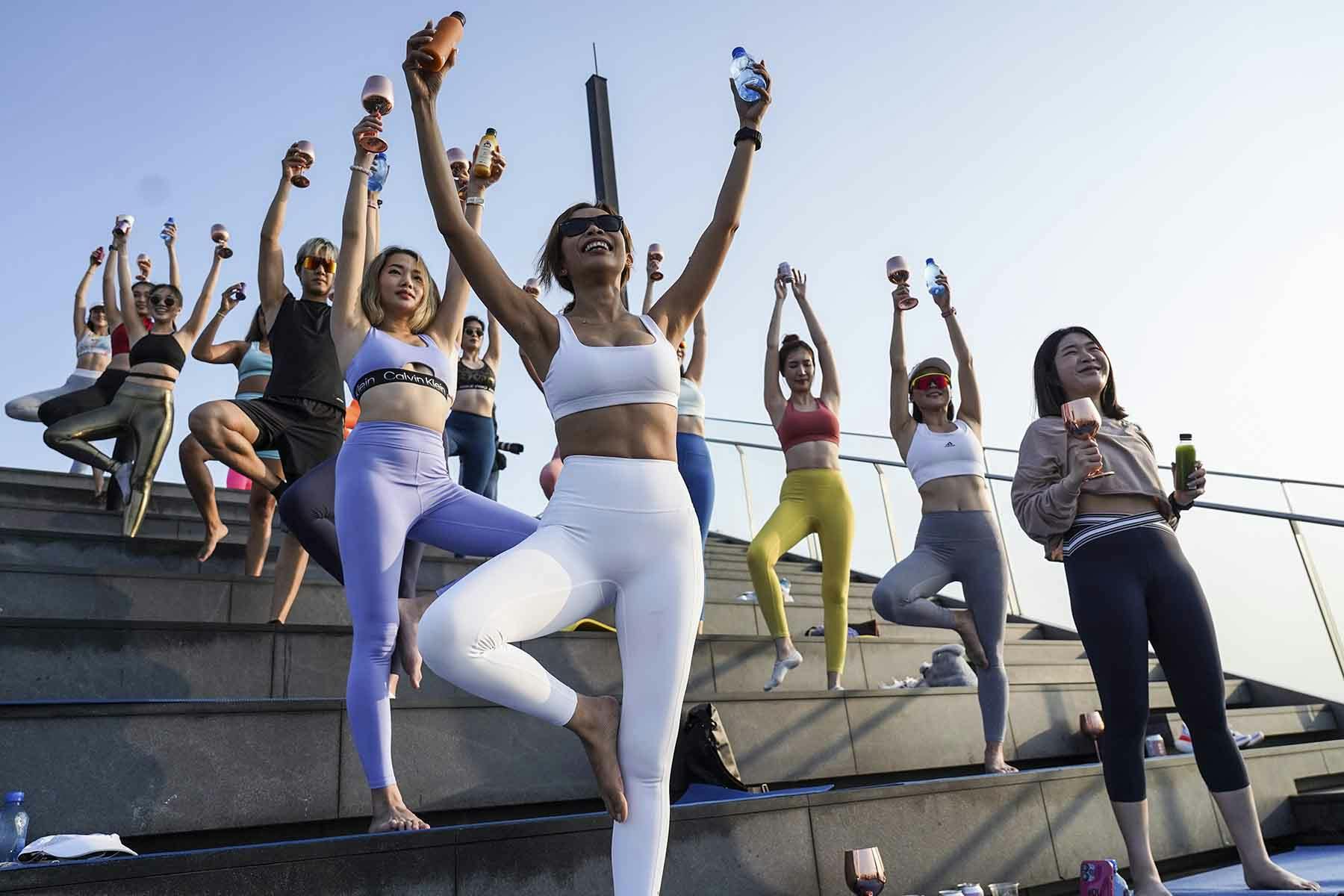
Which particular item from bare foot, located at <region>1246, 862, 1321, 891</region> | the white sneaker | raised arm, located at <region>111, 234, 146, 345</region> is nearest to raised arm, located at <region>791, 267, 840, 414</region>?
the white sneaker

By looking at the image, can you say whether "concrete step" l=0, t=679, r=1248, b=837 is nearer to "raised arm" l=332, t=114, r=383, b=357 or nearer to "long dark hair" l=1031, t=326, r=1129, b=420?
"raised arm" l=332, t=114, r=383, b=357

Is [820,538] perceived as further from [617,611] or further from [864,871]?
[617,611]

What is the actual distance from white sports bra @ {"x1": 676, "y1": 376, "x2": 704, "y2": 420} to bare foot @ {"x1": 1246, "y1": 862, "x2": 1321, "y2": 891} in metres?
3.77

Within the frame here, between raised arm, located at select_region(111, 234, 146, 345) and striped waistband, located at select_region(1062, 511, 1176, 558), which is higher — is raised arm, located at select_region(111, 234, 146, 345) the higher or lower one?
the higher one

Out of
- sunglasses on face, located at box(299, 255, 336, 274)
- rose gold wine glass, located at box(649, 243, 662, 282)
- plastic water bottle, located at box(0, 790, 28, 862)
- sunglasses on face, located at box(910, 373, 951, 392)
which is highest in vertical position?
rose gold wine glass, located at box(649, 243, 662, 282)

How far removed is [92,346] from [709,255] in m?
7.84

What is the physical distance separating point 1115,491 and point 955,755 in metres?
2.24

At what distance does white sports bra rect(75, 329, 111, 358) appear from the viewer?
8.52m

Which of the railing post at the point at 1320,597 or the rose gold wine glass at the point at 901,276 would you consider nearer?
the rose gold wine glass at the point at 901,276

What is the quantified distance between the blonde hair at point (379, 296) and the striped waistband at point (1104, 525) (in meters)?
2.57

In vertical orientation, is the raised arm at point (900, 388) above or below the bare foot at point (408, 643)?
above

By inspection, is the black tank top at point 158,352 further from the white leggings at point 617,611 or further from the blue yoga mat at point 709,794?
the white leggings at point 617,611

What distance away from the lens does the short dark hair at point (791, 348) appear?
20.5 ft

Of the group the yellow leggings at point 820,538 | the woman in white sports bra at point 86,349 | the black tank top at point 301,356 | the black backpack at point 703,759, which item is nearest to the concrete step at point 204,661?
the yellow leggings at point 820,538
